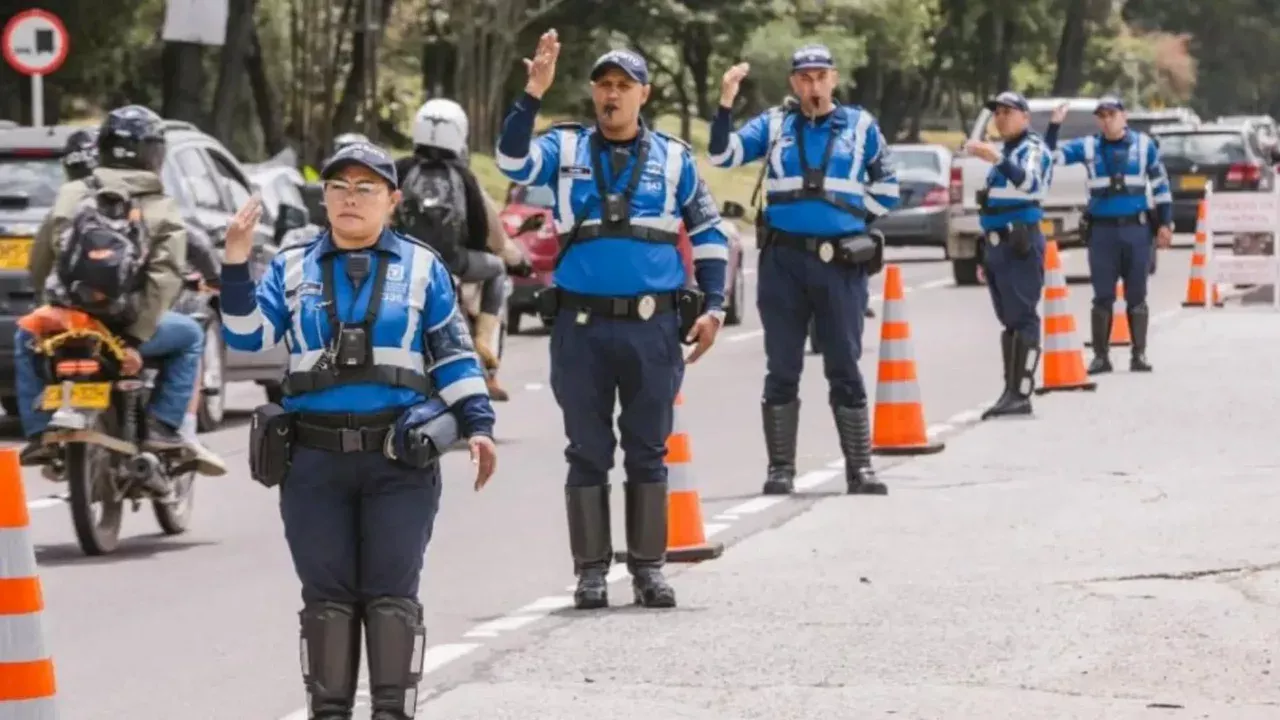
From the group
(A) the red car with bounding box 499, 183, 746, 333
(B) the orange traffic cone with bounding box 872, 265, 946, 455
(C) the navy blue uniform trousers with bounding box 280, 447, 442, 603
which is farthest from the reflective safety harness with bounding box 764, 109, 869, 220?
(A) the red car with bounding box 499, 183, 746, 333

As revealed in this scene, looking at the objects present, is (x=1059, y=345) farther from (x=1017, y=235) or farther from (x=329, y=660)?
(x=329, y=660)

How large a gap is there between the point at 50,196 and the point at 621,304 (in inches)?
313

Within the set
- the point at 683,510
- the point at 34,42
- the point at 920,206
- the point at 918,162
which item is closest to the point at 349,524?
the point at 683,510

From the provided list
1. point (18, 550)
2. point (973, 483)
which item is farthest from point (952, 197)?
point (18, 550)

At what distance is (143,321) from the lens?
1267cm

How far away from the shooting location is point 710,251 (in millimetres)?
10852

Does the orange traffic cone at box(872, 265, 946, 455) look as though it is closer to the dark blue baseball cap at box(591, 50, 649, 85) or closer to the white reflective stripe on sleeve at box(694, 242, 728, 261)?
the white reflective stripe on sleeve at box(694, 242, 728, 261)

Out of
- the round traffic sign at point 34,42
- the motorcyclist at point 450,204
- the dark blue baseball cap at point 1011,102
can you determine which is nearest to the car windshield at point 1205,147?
the round traffic sign at point 34,42

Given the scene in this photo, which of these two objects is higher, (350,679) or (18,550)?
(18,550)

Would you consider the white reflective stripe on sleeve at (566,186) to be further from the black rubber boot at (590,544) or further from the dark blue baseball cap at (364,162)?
the dark blue baseball cap at (364,162)

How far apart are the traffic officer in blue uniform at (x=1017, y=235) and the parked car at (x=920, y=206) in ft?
70.7

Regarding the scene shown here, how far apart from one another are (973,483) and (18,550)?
8.64 metres

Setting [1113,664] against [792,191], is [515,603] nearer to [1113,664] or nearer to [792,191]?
[1113,664]

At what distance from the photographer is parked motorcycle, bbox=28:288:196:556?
1241cm
